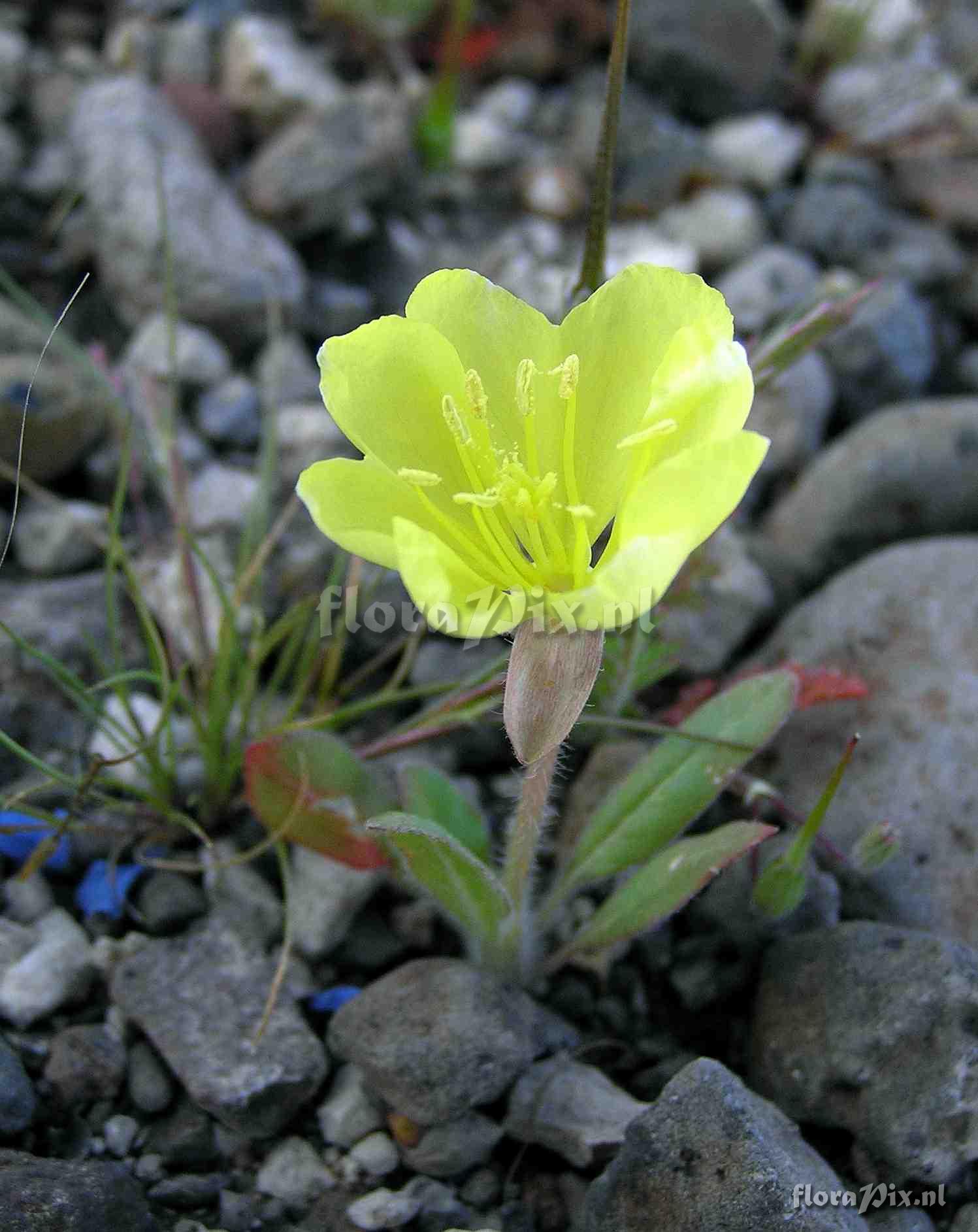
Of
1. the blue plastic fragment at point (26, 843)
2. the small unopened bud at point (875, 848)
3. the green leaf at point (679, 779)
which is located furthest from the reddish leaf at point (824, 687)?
the blue plastic fragment at point (26, 843)

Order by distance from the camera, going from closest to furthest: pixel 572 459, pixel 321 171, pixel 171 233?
pixel 572 459
pixel 171 233
pixel 321 171

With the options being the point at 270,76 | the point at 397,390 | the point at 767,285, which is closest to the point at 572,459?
the point at 397,390

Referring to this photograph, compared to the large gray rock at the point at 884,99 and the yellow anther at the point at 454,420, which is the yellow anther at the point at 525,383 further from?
the large gray rock at the point at 884,99

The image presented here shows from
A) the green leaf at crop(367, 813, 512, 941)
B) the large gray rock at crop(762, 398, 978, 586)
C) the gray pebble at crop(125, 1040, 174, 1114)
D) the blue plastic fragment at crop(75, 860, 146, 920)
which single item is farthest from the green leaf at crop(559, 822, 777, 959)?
the large gray rock at crop(762, 398, 978, 586)

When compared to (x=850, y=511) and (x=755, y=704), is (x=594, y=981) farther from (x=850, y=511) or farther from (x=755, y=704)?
(x=850, y=511)

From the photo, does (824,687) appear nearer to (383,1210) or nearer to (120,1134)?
(383,1210)

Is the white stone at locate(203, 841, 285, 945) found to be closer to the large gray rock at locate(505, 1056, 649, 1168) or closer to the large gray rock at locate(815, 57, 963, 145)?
the large gray rock at locate(505, 1056, 649, 1168)
